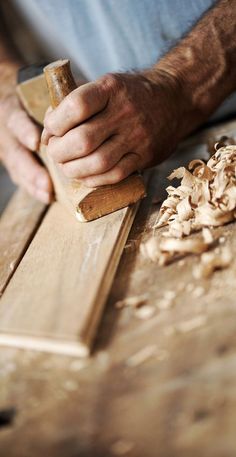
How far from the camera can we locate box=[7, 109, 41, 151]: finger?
1.58 meters

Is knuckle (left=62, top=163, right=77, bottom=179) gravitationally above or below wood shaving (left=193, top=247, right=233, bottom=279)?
above

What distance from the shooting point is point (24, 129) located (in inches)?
63.5

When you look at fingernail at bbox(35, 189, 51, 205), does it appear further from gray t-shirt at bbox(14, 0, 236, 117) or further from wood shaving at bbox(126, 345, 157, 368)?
wood shaving at bbox(126, 345, 157, 368)

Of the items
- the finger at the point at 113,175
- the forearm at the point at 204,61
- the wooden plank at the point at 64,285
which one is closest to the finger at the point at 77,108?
the finger at the point at 113,175

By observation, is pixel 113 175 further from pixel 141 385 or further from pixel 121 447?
pixel 121 447

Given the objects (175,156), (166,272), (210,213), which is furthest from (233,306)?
(175,156)

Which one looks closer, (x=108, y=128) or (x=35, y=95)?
(x=108, y=128)

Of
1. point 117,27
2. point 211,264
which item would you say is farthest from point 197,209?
Result: point 117,27

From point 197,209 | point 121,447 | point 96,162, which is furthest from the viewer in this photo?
point 96,162

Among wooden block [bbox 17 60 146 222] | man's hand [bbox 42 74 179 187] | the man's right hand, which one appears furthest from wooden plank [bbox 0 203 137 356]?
the man's right hand

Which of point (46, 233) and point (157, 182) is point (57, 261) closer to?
point (46, 233)

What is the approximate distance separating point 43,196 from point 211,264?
741 mm

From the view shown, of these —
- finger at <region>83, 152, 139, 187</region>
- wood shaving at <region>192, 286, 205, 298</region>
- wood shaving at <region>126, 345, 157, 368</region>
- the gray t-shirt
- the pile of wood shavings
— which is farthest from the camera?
the gray t-shirt

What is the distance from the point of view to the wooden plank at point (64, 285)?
3.06 feet
